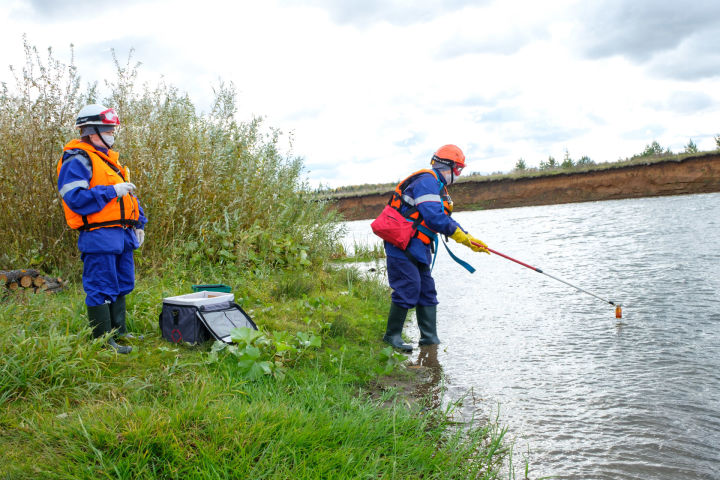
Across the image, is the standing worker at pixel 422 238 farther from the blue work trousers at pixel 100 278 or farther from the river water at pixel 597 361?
the blue work trousers at pixel 100 278

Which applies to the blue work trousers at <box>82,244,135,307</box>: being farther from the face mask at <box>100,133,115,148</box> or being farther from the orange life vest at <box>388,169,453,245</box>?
the orange life vest at <box>388,169,453,245</box>

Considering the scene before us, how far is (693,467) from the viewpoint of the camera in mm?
2896

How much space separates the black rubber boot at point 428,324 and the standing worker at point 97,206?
2886mm

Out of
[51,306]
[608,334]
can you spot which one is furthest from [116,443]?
[608,334]

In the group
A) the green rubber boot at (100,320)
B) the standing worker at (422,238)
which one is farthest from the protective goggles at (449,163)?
the green rubber boot at (100,320)

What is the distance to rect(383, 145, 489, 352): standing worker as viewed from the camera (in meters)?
5.21

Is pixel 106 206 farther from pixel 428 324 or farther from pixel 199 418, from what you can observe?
pixel 428 324

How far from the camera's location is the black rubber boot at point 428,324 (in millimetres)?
5582

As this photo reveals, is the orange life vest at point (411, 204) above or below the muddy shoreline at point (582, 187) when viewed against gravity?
below

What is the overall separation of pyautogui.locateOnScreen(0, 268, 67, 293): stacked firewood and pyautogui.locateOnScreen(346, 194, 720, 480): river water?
4132 millimetres

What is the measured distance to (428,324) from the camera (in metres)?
5.60

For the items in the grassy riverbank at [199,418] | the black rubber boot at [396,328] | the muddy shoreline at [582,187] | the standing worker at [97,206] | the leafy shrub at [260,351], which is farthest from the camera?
the muddy shoreline at [582,187]

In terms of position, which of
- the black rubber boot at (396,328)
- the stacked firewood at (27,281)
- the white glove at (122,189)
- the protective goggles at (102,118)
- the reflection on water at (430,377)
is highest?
the protective goggles at (102,118)

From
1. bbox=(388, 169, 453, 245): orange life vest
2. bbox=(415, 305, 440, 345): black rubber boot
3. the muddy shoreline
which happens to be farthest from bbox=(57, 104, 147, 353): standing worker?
the muddy shoreline
